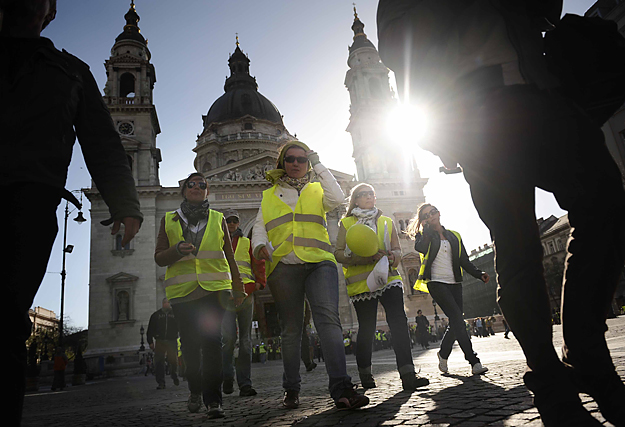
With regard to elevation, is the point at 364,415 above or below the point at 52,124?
below

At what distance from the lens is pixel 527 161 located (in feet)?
5.32

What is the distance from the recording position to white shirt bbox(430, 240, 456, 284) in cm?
491

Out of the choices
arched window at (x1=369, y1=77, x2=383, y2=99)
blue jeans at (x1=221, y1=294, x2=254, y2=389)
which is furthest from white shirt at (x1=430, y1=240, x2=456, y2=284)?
arched window at (x1=369, y1=77, x2=383, y2=99)

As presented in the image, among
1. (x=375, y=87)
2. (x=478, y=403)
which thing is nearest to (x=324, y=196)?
(x=478, y=403)

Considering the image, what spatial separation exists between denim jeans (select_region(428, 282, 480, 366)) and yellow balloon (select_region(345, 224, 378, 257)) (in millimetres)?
1156

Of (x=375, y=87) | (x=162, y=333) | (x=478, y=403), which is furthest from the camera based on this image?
(x=375, y=87)

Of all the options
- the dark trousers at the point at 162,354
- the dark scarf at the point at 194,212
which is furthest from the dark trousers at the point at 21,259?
the dark trousers at the point at 162,354

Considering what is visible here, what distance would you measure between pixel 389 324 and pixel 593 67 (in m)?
2.84

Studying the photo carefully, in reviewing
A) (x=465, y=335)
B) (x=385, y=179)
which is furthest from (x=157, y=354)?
(x=385, y=179)

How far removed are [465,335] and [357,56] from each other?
127 feet

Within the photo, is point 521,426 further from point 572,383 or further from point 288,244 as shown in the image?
point 288,244

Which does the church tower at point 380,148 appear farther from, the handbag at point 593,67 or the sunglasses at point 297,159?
the handbag at point 593,67

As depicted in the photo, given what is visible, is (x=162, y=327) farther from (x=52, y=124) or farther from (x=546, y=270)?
(x=546, y=270)

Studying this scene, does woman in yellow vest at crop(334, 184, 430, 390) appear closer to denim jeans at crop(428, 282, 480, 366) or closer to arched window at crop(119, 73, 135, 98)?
denim jeans at crop(428, 282, 480, 366)
